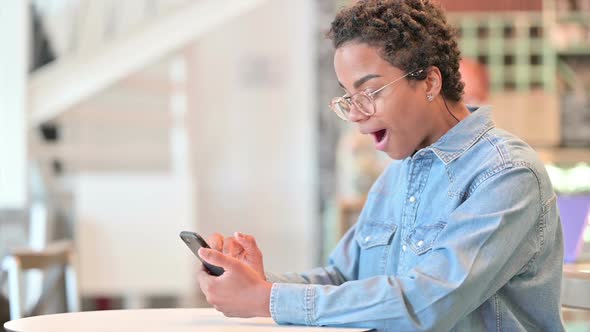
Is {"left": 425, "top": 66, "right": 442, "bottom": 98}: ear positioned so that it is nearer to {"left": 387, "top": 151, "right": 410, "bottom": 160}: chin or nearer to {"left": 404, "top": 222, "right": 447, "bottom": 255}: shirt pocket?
{"left": 387, "top": 151, "right": 410, "bottom": 160}: chin

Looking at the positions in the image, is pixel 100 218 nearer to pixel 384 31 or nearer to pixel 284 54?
pixel 284 54

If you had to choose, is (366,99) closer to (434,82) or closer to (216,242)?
(434,82)

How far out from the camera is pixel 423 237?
161cm

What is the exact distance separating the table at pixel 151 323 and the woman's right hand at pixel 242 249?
0.10 m

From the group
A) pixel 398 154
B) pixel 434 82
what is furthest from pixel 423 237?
pixel 434 82

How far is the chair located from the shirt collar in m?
1.59

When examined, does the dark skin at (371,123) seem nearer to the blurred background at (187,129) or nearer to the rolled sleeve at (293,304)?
the rolled sleeve at (293,304)

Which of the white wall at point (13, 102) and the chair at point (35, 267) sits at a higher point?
the white wall at point (13, 102)

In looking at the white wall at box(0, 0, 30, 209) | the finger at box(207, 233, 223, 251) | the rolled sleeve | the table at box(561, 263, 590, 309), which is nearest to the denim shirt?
the rolled sleeve

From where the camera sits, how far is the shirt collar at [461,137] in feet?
5.27

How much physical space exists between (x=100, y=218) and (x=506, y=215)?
14.4 ft

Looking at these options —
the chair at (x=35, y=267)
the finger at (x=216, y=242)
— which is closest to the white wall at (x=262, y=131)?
the chair at (x=35, y=267)

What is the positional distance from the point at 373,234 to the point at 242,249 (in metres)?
0.24

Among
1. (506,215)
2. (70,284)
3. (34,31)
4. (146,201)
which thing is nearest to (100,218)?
(146,201)
